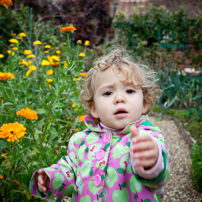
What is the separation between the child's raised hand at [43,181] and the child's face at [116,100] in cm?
38

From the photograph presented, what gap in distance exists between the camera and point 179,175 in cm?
272

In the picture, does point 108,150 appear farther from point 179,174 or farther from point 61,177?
point 179,174

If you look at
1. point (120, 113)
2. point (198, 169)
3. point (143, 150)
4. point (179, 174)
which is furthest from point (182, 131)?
point (143, 150)

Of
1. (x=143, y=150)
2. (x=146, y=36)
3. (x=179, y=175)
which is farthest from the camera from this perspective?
(x=146, y=36)

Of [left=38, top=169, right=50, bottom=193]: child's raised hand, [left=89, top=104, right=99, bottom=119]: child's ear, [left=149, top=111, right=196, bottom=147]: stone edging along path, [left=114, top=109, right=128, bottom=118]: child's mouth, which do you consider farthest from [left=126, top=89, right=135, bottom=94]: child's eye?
[left=149, top=111, right=196, bottom=147]: stone edging along path

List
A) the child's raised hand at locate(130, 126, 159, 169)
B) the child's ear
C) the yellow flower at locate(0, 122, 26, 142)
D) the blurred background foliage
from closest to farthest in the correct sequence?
the child's raised hand at locate(130, 126, 159, 169) < the yellow flower at locate(0, 122, 26, 142) < the child's ear < the blurred background foliage

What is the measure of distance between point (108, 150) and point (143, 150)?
1.21 ft

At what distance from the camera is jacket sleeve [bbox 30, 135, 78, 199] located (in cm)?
120

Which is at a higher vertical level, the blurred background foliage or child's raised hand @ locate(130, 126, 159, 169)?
the blurred background foliage

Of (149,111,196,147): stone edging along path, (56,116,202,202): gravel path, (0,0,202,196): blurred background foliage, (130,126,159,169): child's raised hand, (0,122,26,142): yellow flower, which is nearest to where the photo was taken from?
(130,126,159,169): child's raised hand

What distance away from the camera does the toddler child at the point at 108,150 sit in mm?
1127

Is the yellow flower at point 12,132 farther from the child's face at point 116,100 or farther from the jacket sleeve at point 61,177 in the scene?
the child's face at point 116,100

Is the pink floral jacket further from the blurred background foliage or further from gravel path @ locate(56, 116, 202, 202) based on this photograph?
the blurred background foliage

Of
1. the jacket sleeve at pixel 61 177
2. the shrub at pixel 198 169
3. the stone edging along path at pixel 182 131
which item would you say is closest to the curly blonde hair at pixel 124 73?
the jacket sleeve at pixel 61 177
